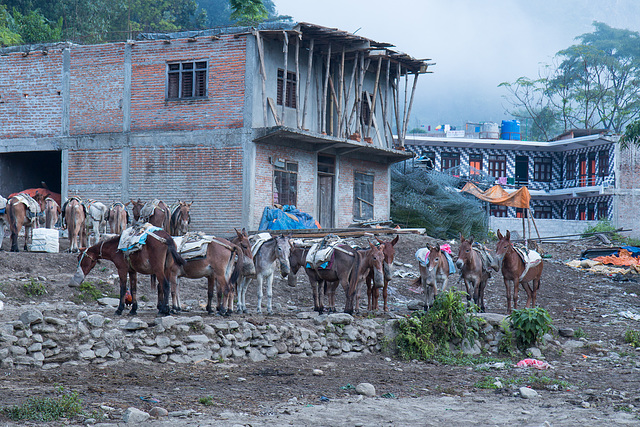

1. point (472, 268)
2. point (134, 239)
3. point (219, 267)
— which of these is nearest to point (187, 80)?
point (219, 267)

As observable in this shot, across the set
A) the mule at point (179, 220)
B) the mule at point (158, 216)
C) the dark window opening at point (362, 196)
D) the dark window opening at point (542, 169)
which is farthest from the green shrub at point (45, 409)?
the dark window opening at point (542, 169)

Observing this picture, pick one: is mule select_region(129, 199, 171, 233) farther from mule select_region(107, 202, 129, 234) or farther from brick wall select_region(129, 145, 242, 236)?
brick wall select_region(129, 145, 242, 236)

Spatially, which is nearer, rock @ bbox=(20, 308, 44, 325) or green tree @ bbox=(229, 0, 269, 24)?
rock @ bbox=(20, 308, 44, 325)

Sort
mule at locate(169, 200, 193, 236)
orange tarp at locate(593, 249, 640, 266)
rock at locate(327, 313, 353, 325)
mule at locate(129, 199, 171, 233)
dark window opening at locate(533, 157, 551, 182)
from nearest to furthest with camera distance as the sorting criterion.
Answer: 1. rock at locate(327, 313, 353, 325)
2. mule at locate(129, 199, 171, 233)
3. mule at locate(169, 200, 193, 236)
4. orange tarp at locate(593, 249, 640, 266)
5. dark window opening at locate(533, 157, 551, 182)

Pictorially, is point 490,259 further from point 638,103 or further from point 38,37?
point 638,103

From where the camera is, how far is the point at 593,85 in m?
59.7

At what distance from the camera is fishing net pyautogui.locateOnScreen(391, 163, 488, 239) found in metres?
29.6

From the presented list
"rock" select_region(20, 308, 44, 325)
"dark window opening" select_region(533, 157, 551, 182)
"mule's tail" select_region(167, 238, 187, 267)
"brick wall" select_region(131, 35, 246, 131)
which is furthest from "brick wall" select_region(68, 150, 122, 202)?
"dark window opening" select_region(533, 157, 551, 182)

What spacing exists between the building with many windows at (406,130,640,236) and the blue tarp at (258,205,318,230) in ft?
63.7

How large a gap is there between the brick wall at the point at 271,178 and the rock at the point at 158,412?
48.5 ft

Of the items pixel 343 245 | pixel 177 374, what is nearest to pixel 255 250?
pixel 343 245

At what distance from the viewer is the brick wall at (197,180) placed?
909 inches

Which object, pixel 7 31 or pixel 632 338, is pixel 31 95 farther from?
pixel 632 338

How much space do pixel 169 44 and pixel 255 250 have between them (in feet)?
39.5
